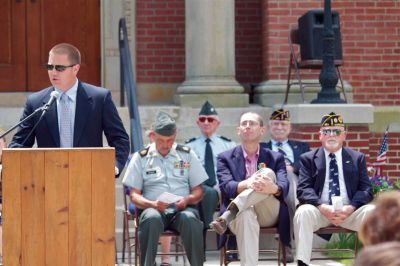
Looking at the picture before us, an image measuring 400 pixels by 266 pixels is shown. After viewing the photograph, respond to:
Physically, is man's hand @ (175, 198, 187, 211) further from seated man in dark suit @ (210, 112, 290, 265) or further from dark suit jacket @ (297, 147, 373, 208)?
dark suit jacket @ (297, 147, 373, 208)

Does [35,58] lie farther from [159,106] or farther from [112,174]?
[112,174]

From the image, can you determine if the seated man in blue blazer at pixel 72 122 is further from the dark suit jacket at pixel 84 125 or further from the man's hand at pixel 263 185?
the man's hand at pixel 263 185

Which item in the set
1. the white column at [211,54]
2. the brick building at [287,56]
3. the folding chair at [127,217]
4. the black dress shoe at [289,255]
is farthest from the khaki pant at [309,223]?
the brick building at [287,56]

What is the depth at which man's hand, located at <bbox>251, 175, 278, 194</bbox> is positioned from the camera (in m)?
7.40

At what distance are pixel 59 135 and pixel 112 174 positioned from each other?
938 mm

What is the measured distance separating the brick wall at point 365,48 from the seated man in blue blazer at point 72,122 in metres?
4.69

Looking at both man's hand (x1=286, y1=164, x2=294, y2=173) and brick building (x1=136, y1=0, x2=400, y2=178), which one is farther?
brick building (x1=136, y1=0, x2=400, y2=178)

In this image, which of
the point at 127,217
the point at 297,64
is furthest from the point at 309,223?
the point at 297,64

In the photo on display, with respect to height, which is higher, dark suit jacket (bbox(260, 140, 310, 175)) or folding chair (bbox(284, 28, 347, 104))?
folding chair (bbox(284, 28, 347, 104))

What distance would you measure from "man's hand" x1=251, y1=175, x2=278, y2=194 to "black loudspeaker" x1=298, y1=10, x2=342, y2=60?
2.78 metres

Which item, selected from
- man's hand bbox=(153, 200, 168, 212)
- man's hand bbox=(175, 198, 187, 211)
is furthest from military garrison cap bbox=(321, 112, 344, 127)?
man's hand bbox=(153, 200, 168, 212)

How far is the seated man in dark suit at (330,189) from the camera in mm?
7441

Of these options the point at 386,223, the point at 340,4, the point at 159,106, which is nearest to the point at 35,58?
the point at 159,106

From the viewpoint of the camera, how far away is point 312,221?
746 cm
